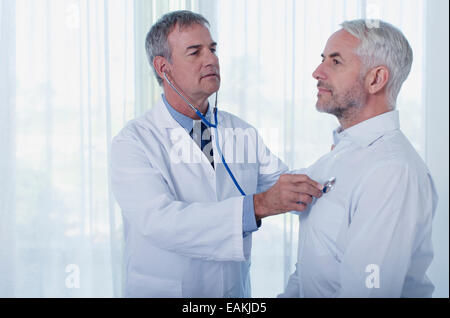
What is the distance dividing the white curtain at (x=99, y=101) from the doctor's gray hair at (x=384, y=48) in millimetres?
1077

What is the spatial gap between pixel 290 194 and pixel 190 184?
412 mm

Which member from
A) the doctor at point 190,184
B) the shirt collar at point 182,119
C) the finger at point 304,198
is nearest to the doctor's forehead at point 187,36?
the doctor at point 190,184

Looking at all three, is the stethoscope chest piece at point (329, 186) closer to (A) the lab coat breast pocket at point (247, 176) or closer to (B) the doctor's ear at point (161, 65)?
(A) the lab coat breast pocket at point (247, 176)

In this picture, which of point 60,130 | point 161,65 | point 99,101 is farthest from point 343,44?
point 60,130

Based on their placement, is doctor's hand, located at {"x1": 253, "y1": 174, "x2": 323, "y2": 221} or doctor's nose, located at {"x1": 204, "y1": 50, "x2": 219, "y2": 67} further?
doctor's nose, located at {"x1": 204, "y1": 50, "x2": 219, "y2": 67}

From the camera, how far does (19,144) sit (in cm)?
224

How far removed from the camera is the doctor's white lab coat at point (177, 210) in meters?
1.21

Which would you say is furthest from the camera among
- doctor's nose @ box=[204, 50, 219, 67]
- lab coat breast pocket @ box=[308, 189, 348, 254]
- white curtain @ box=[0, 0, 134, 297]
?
white curtain @ box=[0, 0, 134, 297]

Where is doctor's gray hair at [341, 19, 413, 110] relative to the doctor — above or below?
above

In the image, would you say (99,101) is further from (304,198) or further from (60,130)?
(304,198)

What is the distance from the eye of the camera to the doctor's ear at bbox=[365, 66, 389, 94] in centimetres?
119

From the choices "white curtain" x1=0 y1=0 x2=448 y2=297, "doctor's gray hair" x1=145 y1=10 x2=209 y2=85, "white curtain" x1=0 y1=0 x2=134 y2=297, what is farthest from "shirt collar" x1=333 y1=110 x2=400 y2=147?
"white curtain" x1=0 y1=0 x2=134 y2=297

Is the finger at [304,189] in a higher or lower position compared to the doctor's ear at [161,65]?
lower

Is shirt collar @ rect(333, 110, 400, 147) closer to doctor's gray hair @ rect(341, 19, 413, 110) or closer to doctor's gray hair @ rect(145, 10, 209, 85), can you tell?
doctor's gray hair @ rect(341, 19, 413, 110)
